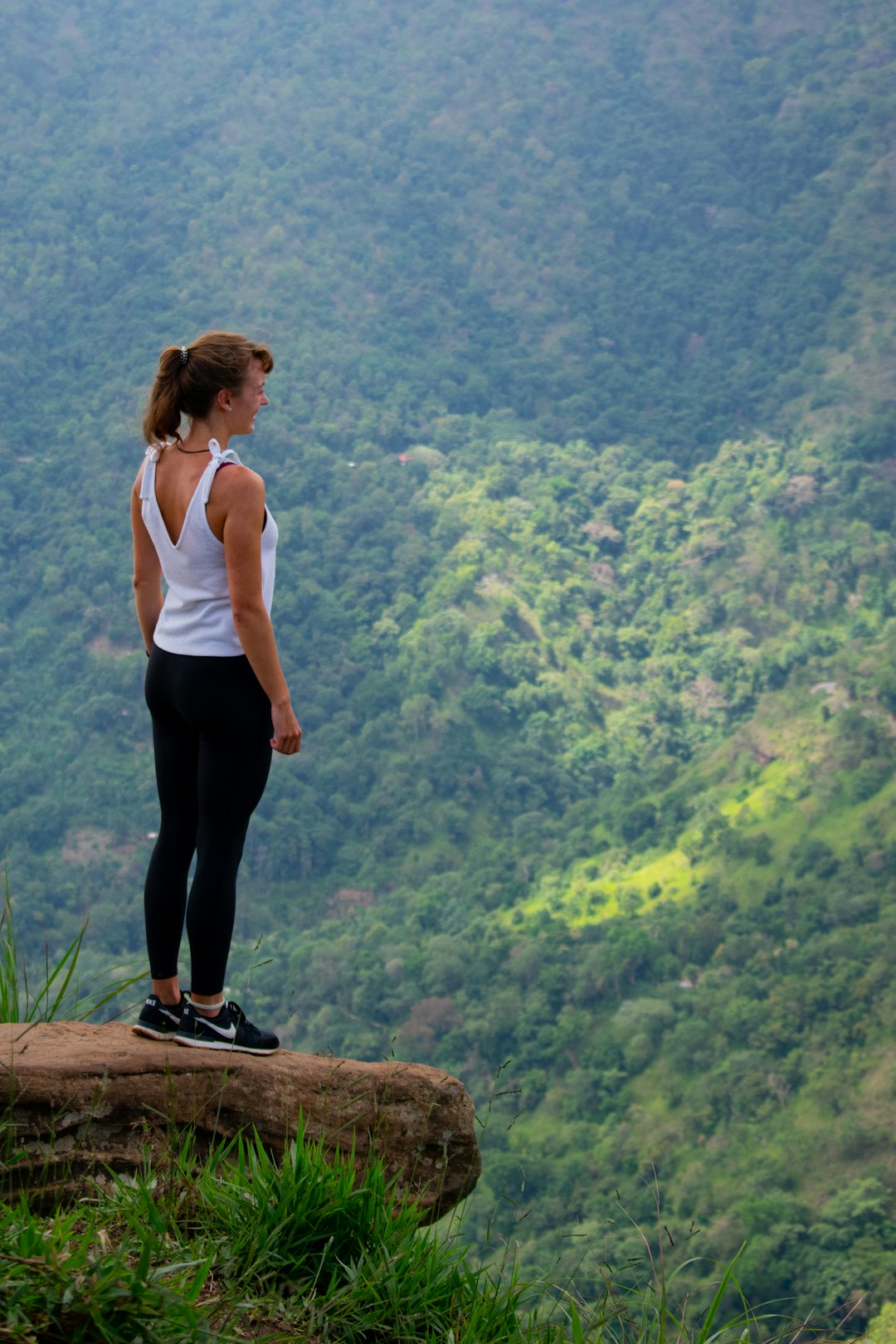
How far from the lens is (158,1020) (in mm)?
2078

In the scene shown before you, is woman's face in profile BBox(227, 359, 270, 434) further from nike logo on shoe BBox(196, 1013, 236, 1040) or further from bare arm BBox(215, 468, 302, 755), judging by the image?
nike logo on shoe BBox(196, 1013, 236, 1040)

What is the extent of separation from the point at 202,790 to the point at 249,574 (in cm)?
36

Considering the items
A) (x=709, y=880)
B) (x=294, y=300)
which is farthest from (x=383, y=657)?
(x=294, y=300)

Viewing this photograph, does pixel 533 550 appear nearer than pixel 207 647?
No

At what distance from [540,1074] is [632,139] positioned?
5718 centimetres

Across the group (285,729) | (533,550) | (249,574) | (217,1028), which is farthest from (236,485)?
(533,550)

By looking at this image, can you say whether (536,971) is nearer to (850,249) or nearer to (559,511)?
(559,511)

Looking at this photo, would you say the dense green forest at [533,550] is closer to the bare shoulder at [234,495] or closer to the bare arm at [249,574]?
the bare arm at [249,574]

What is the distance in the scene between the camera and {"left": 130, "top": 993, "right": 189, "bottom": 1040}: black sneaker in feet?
6.78

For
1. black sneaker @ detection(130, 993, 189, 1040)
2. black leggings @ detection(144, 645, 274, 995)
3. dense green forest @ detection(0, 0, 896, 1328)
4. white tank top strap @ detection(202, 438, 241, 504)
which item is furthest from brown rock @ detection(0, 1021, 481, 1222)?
white tank top strap @ detection(202, 438, 241, 504)

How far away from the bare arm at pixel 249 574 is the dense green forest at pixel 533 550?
0.93 m

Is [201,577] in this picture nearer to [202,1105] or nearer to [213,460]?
[213,460]

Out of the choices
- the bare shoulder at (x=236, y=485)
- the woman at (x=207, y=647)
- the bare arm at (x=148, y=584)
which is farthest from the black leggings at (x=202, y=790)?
the bare shoulder at (x=236, y=485)

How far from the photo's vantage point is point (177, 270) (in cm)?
6088
